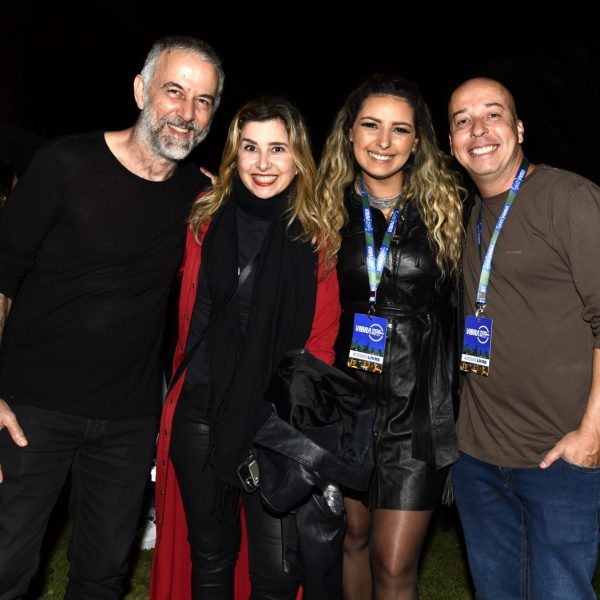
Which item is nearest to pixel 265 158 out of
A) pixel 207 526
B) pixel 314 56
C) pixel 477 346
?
pixel 477 346

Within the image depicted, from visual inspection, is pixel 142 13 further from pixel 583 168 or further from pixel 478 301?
pixel 478 301

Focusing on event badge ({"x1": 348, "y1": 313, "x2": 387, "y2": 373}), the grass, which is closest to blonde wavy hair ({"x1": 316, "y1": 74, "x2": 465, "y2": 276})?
event badge ({"x1": 348, "y1": 313, "x2": 387, "y2": 373})

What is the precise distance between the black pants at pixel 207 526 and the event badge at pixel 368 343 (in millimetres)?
629

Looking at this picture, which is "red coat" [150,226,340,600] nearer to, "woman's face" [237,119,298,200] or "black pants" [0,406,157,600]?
"black pants" [0,406,157,600]

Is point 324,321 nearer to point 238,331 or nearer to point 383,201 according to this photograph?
point 238,331

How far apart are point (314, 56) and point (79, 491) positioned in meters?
11.2

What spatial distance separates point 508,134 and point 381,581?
1805 millimetres

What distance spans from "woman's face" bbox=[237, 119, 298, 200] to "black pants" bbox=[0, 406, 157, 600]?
3.42ft

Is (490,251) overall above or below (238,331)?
above

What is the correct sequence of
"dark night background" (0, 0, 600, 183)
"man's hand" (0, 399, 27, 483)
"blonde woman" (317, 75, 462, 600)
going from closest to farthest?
"man's hand" (0, 399, 27, 483), "blonde woman" (317, 75, 462, 600), "dark night background" (0, 0, 600, 183)

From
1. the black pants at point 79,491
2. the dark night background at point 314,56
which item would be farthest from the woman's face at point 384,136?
the dark night background at point 314,56

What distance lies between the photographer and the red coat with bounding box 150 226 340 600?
2.56m

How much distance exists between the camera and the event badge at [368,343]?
96.1 inches

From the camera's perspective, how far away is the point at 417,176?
2.74 meters
